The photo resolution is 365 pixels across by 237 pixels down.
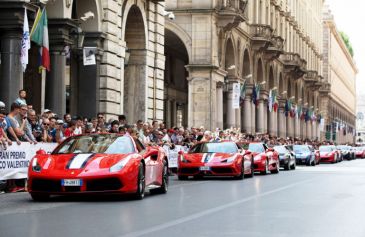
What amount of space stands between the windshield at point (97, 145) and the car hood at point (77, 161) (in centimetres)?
37

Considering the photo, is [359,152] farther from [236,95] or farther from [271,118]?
[236,95]

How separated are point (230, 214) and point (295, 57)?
6231 centimetres

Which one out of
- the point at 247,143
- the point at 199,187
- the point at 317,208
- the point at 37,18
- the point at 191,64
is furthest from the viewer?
the point at 191,64

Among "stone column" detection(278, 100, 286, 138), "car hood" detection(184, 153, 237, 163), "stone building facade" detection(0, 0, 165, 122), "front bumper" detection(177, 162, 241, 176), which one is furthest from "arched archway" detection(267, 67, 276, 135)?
"front bumper" detection(177, 162, 241, 176)

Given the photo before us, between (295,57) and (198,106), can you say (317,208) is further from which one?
(295,57)

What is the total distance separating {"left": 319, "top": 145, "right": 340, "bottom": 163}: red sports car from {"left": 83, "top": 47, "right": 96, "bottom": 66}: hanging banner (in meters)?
28.1

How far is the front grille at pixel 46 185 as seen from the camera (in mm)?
14500

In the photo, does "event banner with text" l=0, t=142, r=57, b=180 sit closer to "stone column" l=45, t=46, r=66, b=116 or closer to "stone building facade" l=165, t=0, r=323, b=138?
"stone column" l=45, t=46, r=66, b=116

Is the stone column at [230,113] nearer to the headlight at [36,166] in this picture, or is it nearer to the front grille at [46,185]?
the headlight at [36,166]

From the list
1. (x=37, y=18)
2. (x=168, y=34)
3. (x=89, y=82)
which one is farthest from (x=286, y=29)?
(x=37, y=18)

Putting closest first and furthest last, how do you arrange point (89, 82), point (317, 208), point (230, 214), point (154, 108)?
1. point (230, 214)
2. point (317, 208)
3. point (89, 82)
4. point (154, 108)

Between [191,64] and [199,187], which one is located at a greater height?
[191,64]

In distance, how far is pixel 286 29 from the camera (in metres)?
75.2

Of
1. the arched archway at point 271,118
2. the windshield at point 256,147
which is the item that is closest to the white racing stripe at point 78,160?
the windshield at point 256,147
